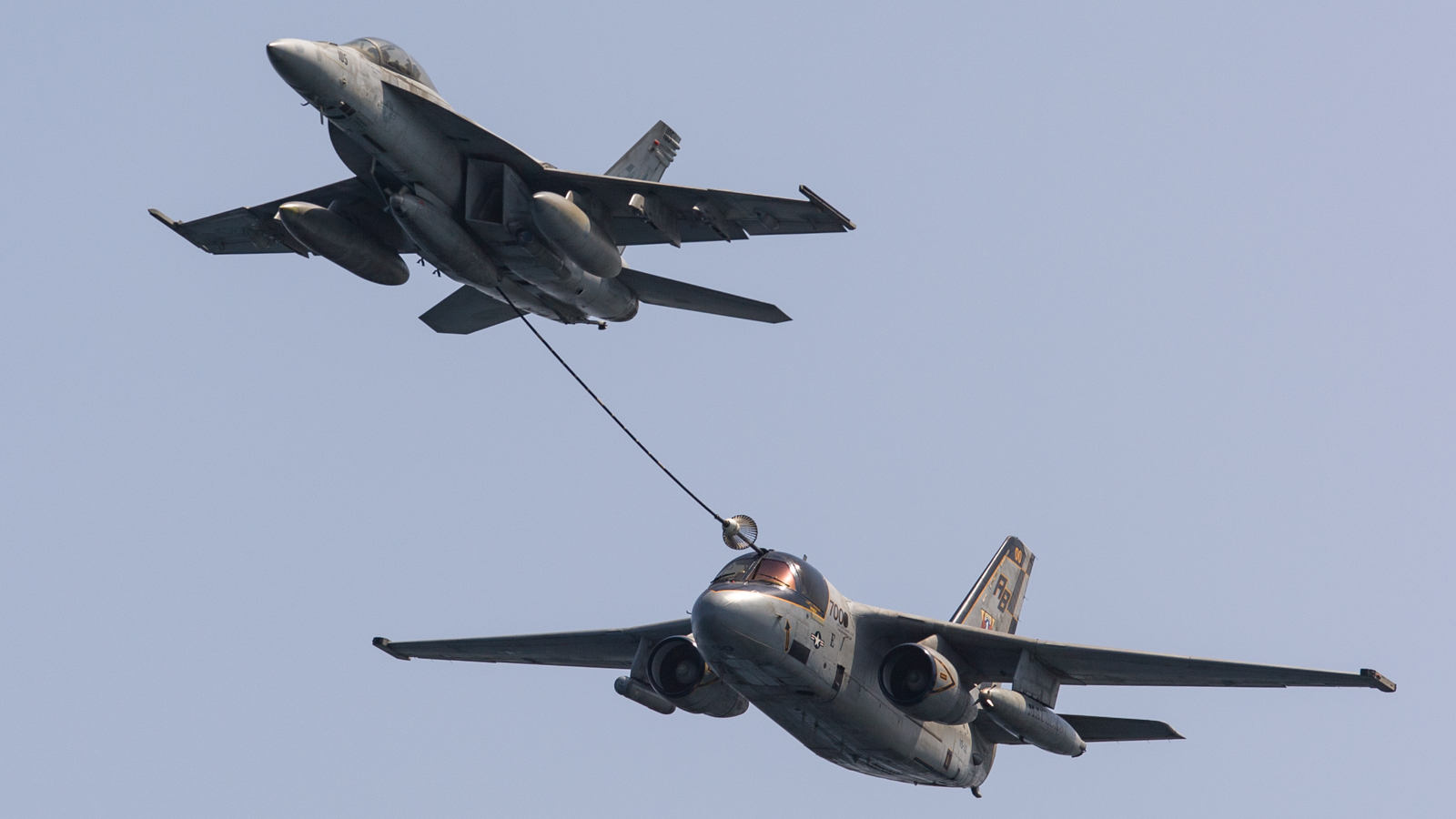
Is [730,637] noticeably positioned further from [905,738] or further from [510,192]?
[510,192]

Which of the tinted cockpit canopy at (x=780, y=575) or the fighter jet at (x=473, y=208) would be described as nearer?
the tinted cockpit canopy at (x=780, y=575)

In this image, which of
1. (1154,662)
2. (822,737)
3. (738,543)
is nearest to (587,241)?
(738,543)

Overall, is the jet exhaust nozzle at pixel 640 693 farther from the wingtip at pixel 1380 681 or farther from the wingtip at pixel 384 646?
the wingtip at pixel 1380 681

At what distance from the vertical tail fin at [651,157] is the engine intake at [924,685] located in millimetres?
10271

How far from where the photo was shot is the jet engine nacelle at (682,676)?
25891 mm

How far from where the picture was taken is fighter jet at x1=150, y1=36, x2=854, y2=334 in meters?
24.4

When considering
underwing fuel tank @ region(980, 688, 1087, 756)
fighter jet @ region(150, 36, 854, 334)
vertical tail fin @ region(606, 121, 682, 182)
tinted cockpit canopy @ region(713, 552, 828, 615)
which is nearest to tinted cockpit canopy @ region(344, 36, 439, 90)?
fighter jet @ region(150, 36, 854, 334)

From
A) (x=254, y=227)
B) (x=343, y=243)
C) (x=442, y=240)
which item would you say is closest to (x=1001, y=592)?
(x=442, y=240)

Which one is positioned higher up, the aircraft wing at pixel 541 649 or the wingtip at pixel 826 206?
the wingtip at pixel 826 206

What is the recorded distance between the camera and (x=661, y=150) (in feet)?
100

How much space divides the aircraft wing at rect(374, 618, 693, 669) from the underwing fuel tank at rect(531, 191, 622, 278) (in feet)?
20.8

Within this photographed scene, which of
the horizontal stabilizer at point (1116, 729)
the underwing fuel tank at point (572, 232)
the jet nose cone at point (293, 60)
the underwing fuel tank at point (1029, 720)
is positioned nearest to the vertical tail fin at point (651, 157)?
the underwing fuel tank at point (572, 232)

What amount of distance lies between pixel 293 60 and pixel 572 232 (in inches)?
189

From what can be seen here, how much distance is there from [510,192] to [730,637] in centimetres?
816
